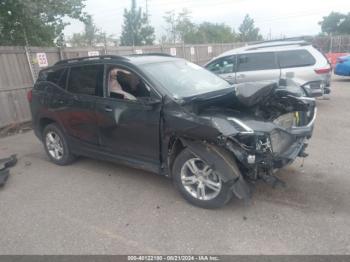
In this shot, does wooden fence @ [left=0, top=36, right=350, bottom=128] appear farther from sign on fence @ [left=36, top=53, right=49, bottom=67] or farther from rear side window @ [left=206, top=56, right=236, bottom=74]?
rear side window @ [left=206, top=56, right=236, bottom=74]

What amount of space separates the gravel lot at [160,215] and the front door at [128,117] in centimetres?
59

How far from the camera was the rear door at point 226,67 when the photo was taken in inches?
362

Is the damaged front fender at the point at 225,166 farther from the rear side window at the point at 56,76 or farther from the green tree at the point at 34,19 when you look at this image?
the green tree at the point at 34,19

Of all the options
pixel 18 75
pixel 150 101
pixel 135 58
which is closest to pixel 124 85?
pixel 135 58

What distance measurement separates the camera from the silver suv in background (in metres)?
8.27

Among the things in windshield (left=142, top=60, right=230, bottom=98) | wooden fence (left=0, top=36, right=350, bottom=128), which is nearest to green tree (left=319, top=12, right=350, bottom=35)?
wooden fence (left=0, top=36, right=350, bottom=128)

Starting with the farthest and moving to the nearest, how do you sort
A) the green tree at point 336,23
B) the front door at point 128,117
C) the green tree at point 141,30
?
the green tree at point 336,23, the green tree at point 141,30, the front door at point 128,117

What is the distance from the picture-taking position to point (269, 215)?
3.57m

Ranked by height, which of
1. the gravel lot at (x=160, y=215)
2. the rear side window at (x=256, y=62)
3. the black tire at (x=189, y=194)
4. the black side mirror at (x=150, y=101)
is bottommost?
the gravel lot at (x=160, y=215)

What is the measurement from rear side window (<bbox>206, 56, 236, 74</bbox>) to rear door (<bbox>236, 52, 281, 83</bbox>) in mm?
187

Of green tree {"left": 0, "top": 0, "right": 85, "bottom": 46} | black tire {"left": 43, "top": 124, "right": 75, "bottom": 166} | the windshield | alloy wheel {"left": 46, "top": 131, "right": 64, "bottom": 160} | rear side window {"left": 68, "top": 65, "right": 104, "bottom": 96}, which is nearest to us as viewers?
the windshield

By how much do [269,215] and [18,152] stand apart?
17.4 ft

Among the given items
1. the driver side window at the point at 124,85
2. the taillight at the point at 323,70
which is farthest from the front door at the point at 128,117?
the taillight at the point at 323,70

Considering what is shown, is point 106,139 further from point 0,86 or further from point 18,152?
point 0,86
